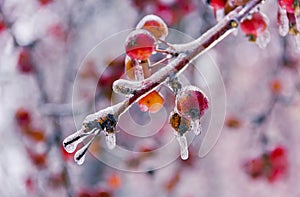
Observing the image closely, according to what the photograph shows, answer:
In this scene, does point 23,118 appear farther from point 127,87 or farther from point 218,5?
point 127,87

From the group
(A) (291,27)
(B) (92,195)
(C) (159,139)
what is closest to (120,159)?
(B) (92,195)

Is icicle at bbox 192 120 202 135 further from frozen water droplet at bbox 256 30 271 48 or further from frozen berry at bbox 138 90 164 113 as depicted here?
frozen water droplet at bbox 256 30 271 48

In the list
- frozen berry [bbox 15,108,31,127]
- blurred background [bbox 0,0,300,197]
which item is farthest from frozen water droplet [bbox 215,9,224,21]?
frozen berry [bbox 15,108,31,127]

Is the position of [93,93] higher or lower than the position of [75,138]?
Answer: higher

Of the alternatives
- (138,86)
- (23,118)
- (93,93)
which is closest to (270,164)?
(93,93)

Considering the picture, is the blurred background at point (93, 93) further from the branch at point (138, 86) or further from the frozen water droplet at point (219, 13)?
the branch at point (138, 86)

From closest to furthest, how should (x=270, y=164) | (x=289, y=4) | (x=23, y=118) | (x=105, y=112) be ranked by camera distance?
1. (x=105, y=112)
2. (x=289, y=4)
3. (x=270, y=164)
4. (x=23, y=118)

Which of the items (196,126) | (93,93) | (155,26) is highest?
(93,93)
